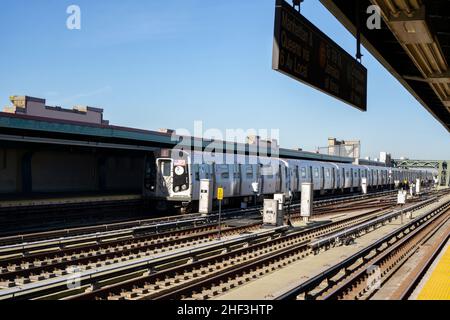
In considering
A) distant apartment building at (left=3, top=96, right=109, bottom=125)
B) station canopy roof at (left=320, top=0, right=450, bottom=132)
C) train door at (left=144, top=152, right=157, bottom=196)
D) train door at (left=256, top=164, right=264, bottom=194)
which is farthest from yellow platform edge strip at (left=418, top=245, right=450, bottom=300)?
distant apartment building at (left=3, top=96, right=109, bottom=125)

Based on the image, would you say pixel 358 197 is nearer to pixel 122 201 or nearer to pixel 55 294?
pixel 122 201

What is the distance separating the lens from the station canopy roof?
7.33 meters

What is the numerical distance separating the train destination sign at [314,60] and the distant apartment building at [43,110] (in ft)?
76.9

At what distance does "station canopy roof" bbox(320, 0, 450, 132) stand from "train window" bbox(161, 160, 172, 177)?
41.1 ft

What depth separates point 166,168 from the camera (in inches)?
906

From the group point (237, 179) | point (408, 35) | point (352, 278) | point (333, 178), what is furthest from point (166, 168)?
point (333, 178)

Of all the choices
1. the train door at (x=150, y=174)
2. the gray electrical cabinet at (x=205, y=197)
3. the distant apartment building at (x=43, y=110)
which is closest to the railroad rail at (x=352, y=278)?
the gray electrical cabinet at (x=205, y=197)

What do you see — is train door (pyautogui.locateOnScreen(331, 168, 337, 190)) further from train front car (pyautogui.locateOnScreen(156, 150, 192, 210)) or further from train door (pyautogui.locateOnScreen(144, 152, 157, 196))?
train door (pyautogui.locateOnScreen(144, 152, 157, 196))

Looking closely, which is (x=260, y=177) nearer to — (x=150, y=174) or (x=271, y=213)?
(x=150, y=174)

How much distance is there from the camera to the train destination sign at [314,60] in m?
6.28

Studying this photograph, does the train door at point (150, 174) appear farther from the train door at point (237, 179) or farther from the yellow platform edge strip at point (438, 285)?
the yellow platform edge strip at point (438, 285)

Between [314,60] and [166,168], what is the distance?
1631 centimetres
